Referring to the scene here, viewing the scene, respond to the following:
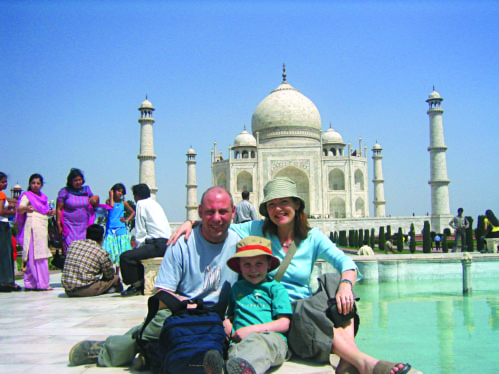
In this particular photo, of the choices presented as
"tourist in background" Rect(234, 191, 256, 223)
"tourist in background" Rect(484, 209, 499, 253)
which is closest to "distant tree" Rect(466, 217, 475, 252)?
"tourist in background" Rect(484, 209, 499, 253)

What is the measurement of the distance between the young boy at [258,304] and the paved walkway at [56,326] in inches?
5.9

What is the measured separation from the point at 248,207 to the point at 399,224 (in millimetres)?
18077

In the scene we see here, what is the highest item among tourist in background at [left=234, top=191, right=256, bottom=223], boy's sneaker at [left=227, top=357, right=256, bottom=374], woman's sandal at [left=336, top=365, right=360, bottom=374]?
tourist in background at [left=234, top=191, right=256, bottom=223]

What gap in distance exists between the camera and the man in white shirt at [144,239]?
443 cm

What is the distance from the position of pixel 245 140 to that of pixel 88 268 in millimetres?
24511

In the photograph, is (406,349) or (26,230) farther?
(26,230)

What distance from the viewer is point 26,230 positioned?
16.9 feet

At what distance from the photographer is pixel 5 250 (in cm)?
505

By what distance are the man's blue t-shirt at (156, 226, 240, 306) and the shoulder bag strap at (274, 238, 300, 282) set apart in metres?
0.22

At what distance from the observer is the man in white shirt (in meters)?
4.43

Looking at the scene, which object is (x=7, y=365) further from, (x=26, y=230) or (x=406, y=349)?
(x=26, y=230)

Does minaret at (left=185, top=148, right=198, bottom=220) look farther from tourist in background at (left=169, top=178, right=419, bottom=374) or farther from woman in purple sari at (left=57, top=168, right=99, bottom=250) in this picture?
tourist in background at (left=169, top=178, right=419, bottom=374)

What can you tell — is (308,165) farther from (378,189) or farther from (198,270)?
(198,270)

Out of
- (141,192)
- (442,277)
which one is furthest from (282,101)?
(141,192)
